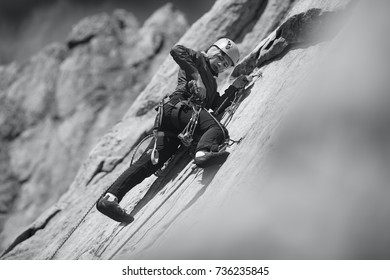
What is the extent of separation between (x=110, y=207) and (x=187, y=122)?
5.68 feet

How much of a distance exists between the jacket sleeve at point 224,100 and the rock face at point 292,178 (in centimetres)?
35

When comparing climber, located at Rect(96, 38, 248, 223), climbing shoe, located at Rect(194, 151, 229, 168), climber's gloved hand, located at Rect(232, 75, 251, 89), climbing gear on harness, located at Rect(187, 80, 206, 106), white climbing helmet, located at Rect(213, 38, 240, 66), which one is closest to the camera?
climbing shoe, located at Rect(194, 151, 229, 168)

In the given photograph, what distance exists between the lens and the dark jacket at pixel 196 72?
8992 millimetres

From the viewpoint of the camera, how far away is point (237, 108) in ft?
31.0

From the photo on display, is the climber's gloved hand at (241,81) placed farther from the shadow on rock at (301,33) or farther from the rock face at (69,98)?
the rock face at (69,98)

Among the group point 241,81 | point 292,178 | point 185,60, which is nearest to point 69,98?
point 241,81

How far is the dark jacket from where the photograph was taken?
8992mm

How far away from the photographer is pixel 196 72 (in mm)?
8992

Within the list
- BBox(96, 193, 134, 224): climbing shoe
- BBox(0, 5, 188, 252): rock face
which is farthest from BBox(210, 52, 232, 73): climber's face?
BBox(0, 5, 188, 252): rock face

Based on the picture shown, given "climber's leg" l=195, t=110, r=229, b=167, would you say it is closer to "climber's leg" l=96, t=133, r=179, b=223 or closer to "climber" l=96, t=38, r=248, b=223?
"climber" l=96, t=38, r=248, b=223

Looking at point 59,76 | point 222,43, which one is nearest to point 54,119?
point 59,76

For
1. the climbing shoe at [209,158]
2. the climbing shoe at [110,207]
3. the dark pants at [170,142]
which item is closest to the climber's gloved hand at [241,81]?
the dark pants at [170,142]

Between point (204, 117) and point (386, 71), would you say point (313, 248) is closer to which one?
point (386, 71)

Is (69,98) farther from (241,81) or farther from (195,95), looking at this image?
(195,95)
